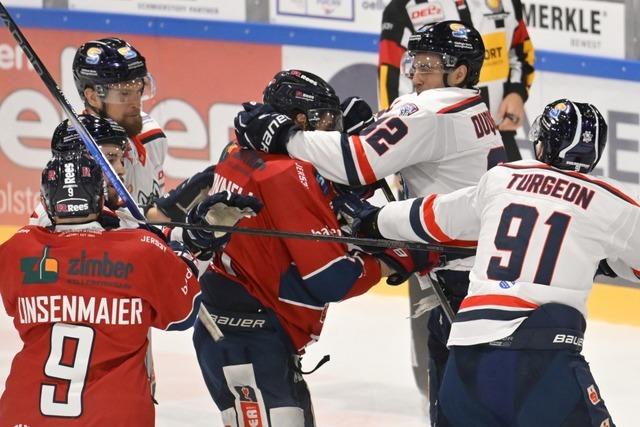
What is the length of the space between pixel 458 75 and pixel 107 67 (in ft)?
3.80

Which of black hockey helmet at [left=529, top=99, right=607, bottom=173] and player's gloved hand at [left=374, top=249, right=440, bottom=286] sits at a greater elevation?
black hockey helmet at [left=529, top=99, right=607, bottom=173]

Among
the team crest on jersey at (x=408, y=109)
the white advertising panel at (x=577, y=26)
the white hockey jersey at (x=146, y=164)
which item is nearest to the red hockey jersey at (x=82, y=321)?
the team crest on jersey at (x=408, y=109)

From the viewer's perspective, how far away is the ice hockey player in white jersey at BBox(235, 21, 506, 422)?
425 centimetres

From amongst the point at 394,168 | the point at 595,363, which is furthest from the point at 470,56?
the point at 595,363

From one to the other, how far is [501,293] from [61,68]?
5.31m

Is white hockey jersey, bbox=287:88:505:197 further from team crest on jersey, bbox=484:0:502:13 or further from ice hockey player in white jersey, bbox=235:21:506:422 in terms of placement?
team crest on jersey, bbox=484:0:502:13

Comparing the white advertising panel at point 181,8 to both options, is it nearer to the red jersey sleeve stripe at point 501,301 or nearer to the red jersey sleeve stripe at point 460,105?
the red jersey sleeve stripe at point 460,105

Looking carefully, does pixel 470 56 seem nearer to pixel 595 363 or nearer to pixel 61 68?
pixel 595 363

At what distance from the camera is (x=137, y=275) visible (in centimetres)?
362

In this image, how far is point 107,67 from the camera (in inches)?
194

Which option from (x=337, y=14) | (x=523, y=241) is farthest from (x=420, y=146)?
(x=337, y=14)

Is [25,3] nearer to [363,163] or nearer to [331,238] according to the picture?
[363,163]

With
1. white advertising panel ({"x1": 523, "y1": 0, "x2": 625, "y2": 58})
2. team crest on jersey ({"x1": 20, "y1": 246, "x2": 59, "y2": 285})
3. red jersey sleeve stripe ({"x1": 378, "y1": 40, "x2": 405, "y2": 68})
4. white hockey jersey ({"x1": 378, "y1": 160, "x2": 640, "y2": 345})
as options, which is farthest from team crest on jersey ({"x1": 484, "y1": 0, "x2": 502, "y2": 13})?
team crest on jersey ({"x1": 20, "y1": 246, "x2": 59, "y2": 285})

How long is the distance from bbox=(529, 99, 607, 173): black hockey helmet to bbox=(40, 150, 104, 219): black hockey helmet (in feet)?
3.68
